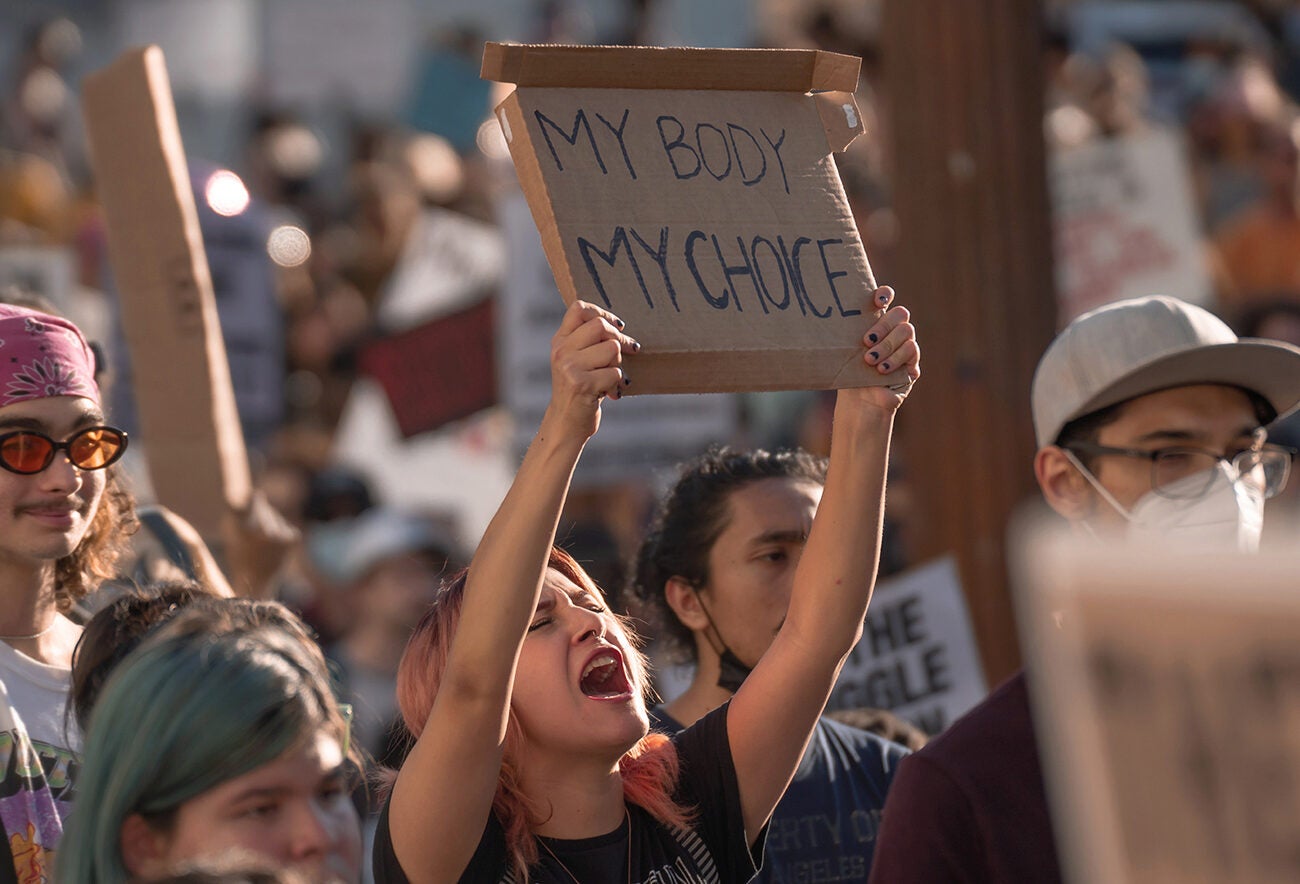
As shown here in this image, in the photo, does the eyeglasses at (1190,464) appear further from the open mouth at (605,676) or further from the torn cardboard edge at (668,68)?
the open mouth at (605,676)

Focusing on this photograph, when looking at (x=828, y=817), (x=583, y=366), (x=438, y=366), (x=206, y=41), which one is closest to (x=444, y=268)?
(x=438, y=366)

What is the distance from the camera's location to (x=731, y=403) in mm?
6832

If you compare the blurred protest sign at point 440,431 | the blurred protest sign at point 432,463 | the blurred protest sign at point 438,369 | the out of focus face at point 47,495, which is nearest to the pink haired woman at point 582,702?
the out of focus face at point 47,495

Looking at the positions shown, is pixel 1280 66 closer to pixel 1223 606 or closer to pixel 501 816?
pixel 501 816

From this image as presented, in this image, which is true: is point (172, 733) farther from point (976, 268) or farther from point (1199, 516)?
point (976, 268)

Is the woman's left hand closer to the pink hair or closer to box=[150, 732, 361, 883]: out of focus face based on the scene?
the pink hair

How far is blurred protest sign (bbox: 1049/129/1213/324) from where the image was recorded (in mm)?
7000

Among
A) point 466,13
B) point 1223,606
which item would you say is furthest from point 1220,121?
point 466,13

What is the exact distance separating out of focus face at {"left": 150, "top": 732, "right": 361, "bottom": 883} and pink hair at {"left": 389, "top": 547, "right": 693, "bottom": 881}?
1.10 feet

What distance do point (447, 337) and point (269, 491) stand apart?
1.29 metres

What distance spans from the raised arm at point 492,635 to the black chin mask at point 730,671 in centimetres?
109

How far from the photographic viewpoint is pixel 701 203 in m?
2.55

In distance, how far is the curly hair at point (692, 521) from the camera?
3449 millimetres

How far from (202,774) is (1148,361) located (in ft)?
5.09
